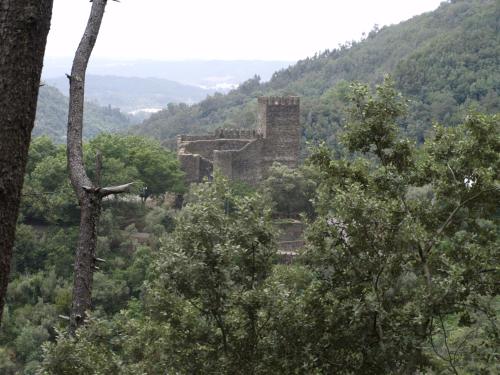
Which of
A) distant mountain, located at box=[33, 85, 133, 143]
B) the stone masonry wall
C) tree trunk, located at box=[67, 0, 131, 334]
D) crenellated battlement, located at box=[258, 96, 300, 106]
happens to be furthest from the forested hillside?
tree trunk, located at box=[67, 0, 131, 334]

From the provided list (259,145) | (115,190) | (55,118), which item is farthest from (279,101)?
(55,118)

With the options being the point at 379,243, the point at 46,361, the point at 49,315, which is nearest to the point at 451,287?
the point at 379,243

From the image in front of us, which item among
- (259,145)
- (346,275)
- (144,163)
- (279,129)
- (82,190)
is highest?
(82,190)

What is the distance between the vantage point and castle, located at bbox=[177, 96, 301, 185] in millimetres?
28266

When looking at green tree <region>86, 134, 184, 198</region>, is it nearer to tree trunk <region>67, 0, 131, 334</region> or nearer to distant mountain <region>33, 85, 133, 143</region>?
tree trunk <region>67, 0, 131, 334</region>

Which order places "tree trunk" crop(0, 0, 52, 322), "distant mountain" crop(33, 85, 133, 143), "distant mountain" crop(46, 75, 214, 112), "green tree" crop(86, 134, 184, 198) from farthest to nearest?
"distant mountain" crop(46, 75, 214, 112), "distant mountain" crop(33, 85, 133, 143), "green tree" crop(86, 134, 184, 198), "tree trunk" crop(0, 0, 52, 322)

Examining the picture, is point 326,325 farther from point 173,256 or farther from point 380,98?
point 380,98

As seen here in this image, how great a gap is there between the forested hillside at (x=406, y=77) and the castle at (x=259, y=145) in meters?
5.97

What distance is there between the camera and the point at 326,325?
802cm

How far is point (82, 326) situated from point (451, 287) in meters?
3.30

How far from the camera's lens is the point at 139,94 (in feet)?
626

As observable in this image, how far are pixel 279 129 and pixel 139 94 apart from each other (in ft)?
543

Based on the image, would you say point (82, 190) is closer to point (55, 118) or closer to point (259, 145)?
point (259, 145)

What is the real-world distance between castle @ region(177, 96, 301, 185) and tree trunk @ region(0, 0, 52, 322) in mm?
24180
